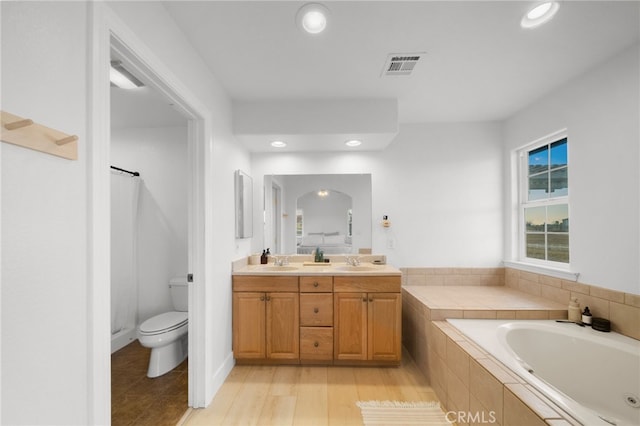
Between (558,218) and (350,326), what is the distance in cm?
215

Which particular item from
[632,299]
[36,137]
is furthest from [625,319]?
[36,137]

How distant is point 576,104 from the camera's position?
2.19 meters

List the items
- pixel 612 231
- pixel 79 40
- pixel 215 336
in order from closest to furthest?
pixel 79 40 < pixel 612 231 < pixel 215 336

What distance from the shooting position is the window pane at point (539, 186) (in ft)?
8.71

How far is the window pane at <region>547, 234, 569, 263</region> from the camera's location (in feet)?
7.93

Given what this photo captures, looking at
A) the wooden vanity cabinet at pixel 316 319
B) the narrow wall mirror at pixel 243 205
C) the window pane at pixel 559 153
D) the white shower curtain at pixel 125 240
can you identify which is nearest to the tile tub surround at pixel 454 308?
the wooden vanity cabinet at pixel 316 319

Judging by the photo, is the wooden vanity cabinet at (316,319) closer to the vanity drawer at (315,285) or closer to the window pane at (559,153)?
the vanity drawer at (315,285)

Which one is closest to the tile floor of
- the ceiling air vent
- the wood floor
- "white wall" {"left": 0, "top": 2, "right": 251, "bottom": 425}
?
the wood floor

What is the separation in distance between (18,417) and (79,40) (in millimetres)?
1192

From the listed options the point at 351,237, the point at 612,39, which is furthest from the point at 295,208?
the point at 612,39

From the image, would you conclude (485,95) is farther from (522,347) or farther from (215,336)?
(215,336)

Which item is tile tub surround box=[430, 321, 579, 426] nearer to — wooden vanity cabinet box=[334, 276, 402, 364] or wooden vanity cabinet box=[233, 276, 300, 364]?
wooden vanity cabinet box=[334, 276, 402, 364]

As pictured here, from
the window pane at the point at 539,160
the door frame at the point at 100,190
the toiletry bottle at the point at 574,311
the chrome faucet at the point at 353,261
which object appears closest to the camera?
the door frame at the point at 100,190

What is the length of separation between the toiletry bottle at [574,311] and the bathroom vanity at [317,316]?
126 cm
